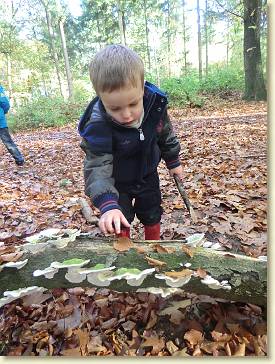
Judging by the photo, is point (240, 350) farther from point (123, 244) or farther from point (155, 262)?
point (123, 244)

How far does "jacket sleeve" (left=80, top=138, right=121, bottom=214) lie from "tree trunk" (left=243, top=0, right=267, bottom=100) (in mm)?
7761

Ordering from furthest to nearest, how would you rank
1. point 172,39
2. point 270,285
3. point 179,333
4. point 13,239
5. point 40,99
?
1. point 172,39
2. point 40,99
3. point 13,239
4. point 179,333
5. point 270,285

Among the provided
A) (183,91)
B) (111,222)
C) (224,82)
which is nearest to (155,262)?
(111,222)

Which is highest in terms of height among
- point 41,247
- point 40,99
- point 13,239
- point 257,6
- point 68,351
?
point 257,6

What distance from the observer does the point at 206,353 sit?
4.76 feet

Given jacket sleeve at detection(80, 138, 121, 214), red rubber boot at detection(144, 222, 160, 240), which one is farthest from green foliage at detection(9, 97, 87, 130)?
jacket sleeve at detection(80, 138, 121, 214)

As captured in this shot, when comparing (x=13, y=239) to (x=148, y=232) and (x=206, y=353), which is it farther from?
(x=206, y=353)

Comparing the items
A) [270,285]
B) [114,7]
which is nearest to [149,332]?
[270,285]

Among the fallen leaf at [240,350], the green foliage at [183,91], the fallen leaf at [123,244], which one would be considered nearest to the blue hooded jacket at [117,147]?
the fallen leaf at [123,244]

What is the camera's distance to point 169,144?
205cm

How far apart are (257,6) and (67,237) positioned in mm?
8722

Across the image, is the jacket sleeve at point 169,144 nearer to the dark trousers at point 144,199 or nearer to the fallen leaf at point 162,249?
the dark trousers at point 144,199

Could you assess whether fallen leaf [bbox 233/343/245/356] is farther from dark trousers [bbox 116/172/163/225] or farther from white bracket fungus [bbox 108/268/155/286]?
dark trousers [bbox 116/172/163/225]

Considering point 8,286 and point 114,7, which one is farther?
point 114,7
